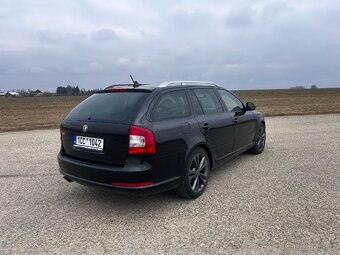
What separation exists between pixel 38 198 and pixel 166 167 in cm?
198

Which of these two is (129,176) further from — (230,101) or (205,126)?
(230,101)

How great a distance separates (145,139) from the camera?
349 centimetres

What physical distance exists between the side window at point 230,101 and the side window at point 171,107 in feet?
4.03

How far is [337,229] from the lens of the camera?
325 centimetres

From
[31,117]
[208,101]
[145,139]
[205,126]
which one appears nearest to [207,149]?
[205,126]

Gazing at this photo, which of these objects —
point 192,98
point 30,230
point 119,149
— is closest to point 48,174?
point 30,230

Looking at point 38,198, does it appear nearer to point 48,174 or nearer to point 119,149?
point 48,174

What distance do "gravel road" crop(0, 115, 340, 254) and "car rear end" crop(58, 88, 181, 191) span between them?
1.33 ft

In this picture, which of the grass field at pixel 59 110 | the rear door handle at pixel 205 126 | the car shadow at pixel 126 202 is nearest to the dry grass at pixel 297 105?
the grass field at pixel 59 110

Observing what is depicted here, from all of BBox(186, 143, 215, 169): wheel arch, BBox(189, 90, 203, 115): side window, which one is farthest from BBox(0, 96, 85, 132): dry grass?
BBox(186, 143, 215, 169): wheel arch

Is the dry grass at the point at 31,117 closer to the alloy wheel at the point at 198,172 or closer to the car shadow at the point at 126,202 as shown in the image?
the car shadow at the point at 126,202

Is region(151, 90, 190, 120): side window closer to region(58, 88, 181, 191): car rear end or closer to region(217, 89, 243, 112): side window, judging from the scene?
region(58, 88, 181, 191): car rear end

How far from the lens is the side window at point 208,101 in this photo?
468 centimetres

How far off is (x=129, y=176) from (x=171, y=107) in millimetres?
1095
